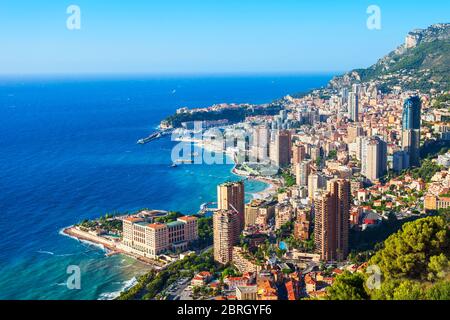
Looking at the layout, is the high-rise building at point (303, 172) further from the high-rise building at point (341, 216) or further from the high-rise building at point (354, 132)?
the high-rise building at point (341, 216)

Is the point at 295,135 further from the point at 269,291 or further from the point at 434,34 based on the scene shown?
the point at 434,34

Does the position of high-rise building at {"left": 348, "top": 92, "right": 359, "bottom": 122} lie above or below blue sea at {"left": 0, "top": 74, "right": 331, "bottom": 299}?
above

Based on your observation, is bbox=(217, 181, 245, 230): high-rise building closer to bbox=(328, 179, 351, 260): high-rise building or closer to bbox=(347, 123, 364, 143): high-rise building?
bbox=(328, 179, 351, 260): high-rise building

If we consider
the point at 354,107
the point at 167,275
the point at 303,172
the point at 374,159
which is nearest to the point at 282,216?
the point at 167,275

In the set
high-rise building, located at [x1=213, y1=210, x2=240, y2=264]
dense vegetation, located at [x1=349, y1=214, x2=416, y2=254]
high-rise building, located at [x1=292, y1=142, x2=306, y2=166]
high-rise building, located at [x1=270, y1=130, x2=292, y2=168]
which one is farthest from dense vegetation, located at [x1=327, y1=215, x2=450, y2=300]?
high-rise building, located at [x1=270, y1=130, x2=292, y2=168]

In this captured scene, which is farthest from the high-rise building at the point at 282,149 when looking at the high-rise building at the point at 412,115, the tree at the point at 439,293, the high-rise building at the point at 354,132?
the tree at the point at 439,293
